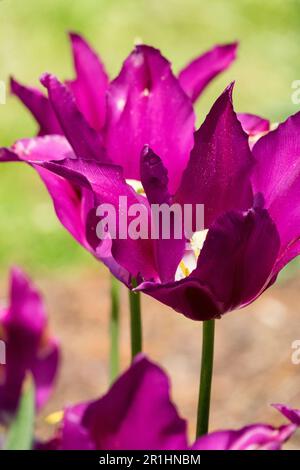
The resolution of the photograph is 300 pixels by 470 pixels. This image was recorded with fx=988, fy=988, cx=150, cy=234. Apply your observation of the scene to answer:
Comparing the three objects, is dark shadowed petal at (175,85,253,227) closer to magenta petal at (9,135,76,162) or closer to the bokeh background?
magenta petal at (9,135,76,162)

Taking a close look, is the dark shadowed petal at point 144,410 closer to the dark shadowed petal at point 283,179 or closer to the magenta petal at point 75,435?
the magenta petal at point 75,435

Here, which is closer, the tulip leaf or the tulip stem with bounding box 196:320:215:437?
the tulip stem with bounding box 196:320:215:437

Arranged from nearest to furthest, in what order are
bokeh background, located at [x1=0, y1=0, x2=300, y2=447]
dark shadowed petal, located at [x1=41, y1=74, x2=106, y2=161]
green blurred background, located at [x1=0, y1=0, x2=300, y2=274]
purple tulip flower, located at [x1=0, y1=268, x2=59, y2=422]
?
1. dark shadowed petal, located at [x1=41, y1=74, x2=106, y2=161]
2. purple tulip flower, located at [x1=0, y1=268, x2=59, y2=422]
3. bokeh background, located at [x1=0, y1=0, x2=300, y2=447]
4. green blurred background, located at [x1=0, y1=0, x2=300, y2=274]

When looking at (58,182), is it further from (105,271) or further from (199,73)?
(105,271)

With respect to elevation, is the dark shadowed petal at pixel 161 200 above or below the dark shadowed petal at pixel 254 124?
below

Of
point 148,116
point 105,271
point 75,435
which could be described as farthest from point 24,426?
point 105,271

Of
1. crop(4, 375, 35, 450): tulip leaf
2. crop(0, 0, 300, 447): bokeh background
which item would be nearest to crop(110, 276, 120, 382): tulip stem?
crop(4, 375, 35, 450): tulip leaf

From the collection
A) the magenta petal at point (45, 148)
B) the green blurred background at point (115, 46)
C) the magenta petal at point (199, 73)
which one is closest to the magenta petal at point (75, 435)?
the magenta petal at point (45, 148)
